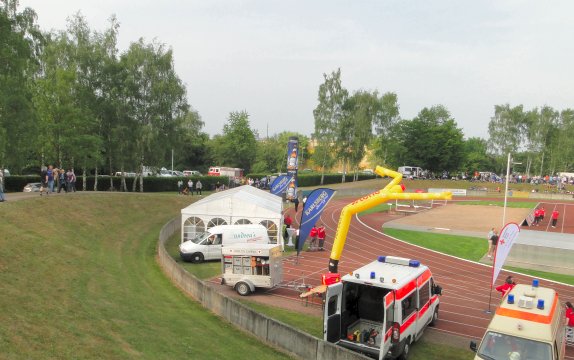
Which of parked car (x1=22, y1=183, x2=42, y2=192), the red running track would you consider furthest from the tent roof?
parked car (x1=22, y1=183, x2=42, y2=192)

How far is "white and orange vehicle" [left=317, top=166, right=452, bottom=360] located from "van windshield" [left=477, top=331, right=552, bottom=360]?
7.95 feet

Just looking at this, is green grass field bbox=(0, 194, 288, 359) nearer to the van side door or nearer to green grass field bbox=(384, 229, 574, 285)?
the van side door

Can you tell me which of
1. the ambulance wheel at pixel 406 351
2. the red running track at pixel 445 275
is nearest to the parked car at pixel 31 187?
the red running track at pixel 445 275

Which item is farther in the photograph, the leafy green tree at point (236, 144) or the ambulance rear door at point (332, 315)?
the leafy green tree at point (236, 144)

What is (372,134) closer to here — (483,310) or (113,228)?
(113,228)

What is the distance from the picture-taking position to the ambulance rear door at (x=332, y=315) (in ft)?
39.1

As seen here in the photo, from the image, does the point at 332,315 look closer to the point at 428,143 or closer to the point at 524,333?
the point at 524,333

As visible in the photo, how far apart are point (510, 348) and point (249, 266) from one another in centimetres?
1072

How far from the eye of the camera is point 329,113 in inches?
2724

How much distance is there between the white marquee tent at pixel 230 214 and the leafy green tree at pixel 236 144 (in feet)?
195

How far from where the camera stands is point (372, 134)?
2869 inches

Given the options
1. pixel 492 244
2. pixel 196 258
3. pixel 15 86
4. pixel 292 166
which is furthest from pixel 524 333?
pixel 292 166

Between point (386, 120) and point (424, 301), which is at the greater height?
point (386, 120)

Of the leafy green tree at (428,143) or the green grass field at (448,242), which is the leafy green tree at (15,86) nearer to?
the green grass field at (448,242)
